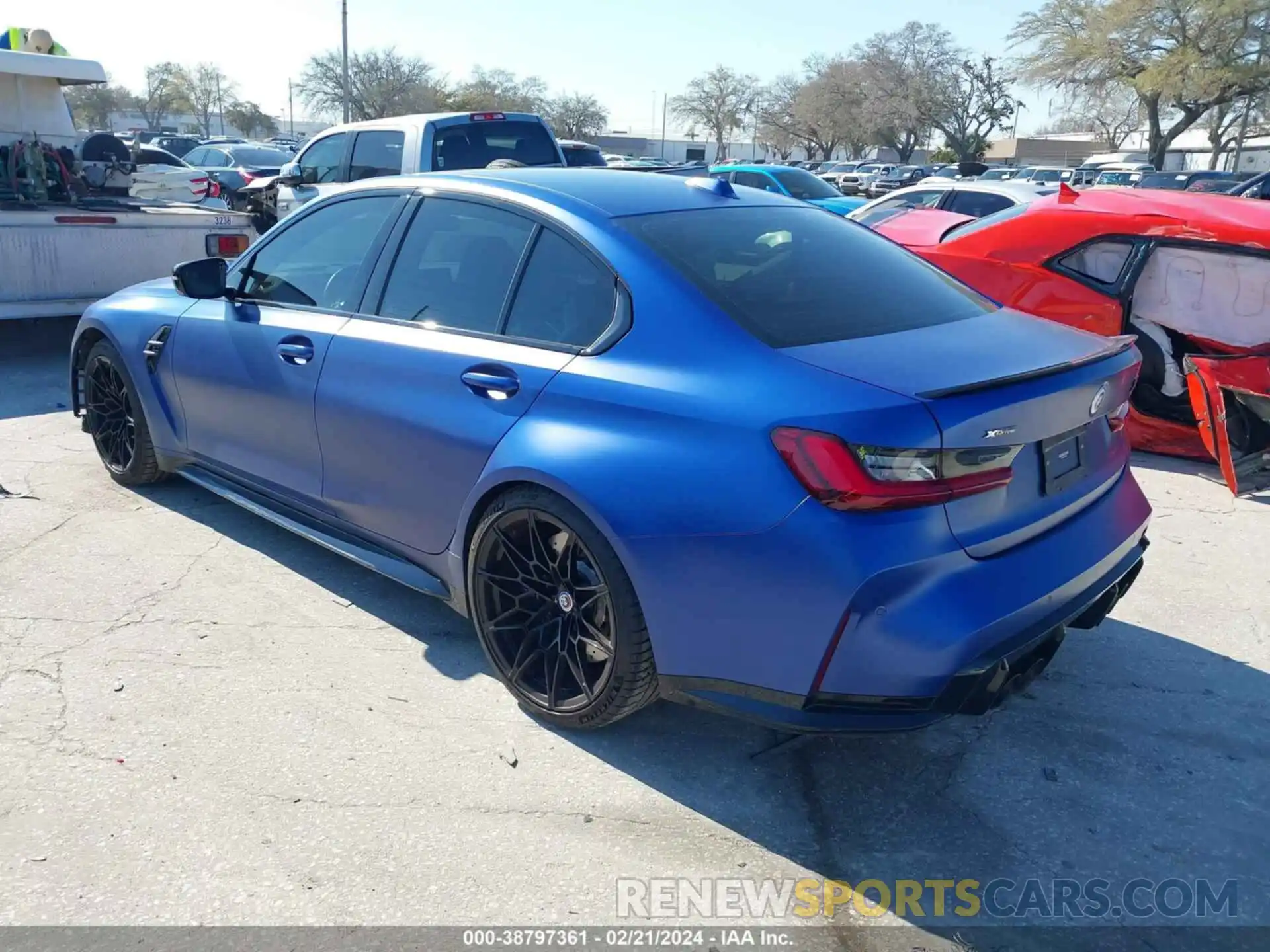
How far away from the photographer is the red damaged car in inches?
223

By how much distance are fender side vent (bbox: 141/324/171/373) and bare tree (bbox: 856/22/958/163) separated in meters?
69.0

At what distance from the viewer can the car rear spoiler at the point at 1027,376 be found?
8.28ft

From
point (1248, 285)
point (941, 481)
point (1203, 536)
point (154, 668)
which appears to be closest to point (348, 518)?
point (154, 668)

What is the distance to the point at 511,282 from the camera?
3350mm

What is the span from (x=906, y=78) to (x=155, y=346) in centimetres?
7073

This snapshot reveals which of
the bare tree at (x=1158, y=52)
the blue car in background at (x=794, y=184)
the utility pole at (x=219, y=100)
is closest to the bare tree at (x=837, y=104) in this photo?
the bare tree at (x=1158, y=52)

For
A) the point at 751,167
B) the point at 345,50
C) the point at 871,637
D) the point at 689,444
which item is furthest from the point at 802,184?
the point at 345,50

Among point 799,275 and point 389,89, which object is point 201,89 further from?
point 799,275

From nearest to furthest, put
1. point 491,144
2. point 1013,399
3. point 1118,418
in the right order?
point 1013,399
point 1118,418
point 491,144

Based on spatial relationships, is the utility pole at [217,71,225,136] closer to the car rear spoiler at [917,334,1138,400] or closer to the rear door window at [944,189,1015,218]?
the rear door window at [944,189,1015,218]

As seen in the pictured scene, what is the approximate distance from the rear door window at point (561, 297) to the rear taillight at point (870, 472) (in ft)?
2.79

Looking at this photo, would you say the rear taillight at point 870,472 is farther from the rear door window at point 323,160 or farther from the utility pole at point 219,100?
the utility pole at point 219,100

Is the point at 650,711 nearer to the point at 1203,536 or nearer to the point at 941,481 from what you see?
the point at 941,481

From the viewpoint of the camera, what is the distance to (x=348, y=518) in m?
3.85
